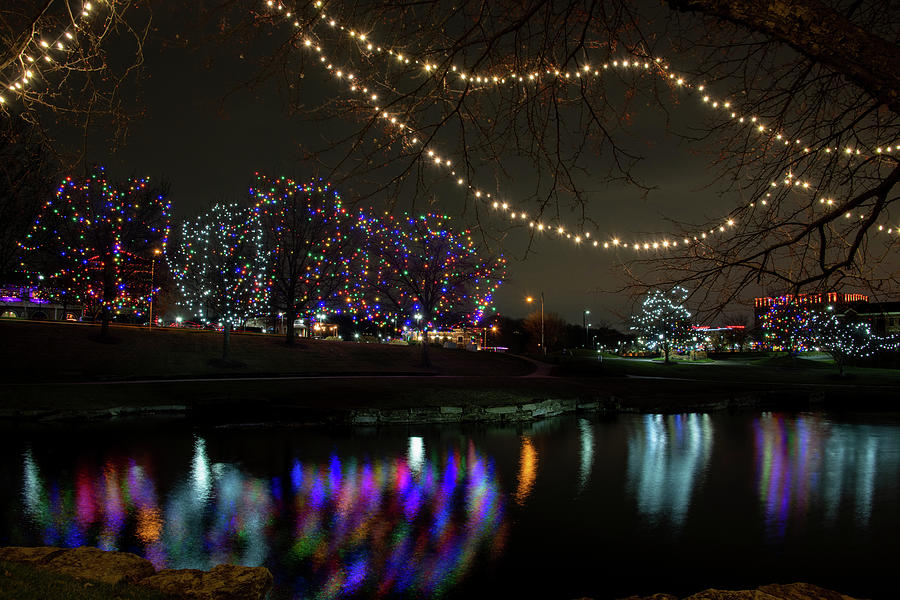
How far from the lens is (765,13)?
347cm

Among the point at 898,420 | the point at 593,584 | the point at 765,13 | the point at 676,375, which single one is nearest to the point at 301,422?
the point at 593,584

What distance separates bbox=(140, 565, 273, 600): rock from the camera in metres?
4.67

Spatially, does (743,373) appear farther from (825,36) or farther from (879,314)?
(825,36)

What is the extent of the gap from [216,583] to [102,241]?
30.6m

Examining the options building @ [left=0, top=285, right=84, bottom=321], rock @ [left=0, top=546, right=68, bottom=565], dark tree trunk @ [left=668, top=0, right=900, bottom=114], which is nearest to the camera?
dark tree trunk @ [left=668, top=0, right=900, bottom=114]

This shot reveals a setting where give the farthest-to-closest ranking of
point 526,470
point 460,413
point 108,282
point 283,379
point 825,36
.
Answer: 1. point 108,282
2. point 283,379
3. point 460,413
4. point 526,470
5. point 825,36

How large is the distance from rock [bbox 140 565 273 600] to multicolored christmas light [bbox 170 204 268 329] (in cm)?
2775

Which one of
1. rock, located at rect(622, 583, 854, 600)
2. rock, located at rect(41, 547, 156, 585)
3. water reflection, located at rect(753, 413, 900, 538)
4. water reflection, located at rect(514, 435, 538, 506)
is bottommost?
water reflection, located at rect(514, 435, 538, 506)

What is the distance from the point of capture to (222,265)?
104ft

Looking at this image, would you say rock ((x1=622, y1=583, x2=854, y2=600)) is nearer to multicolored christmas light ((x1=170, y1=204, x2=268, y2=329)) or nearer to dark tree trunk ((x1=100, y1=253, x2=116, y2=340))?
multicolored christmas light ((x1=170, y1=204, x2=268, y2=329))

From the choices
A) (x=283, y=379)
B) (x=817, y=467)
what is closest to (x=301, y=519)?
(x=817, y=467)

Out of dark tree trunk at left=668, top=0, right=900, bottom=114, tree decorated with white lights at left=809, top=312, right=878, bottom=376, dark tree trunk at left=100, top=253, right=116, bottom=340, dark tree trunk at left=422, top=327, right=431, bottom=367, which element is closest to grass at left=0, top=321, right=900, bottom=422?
dark tree trunk at left=422, top=327, right=431, bottom=367

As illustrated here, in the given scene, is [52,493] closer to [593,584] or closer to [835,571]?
[593,584]

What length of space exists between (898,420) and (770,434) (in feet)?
26.6
